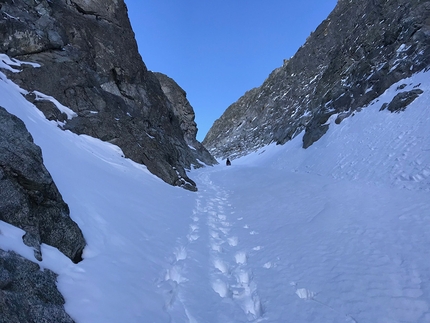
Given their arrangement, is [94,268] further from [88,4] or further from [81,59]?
[88,4]

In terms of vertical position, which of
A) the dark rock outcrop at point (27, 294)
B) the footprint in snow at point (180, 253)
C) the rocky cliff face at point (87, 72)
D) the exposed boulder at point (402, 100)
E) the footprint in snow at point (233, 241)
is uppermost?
the exposed boulder at point (402, 100)

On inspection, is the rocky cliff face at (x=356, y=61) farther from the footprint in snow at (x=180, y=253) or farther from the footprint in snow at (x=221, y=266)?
the footprint in snow at (x=180, y=253)

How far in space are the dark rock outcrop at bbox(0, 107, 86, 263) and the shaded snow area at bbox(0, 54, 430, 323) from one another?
0.98 ft

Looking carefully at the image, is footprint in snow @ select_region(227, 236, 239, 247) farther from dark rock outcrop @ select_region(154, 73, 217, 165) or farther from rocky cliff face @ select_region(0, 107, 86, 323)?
dark rock outcrop @ select_region(154, 73, 217, 165)

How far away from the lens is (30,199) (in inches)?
174

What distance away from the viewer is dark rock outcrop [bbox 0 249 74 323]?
8.61 ft

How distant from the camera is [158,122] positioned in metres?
26.7

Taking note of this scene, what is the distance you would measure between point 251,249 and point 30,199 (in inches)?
203

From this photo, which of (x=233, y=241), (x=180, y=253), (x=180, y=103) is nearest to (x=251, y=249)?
(x=233, y=241)

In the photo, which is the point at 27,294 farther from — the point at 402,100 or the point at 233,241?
the point at 402,100

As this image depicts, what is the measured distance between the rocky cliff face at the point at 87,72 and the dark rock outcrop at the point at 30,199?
10.5 m

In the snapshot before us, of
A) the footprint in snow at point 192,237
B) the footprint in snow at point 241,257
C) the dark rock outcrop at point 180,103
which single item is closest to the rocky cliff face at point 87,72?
the footprint in snow at point 192,237

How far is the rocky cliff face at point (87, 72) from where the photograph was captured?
15.8m

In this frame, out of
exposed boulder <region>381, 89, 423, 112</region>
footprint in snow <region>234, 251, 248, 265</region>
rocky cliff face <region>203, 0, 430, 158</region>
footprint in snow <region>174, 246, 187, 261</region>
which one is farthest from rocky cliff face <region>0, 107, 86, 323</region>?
rocky cliff face <region>203, 0, 430, 158</region>
